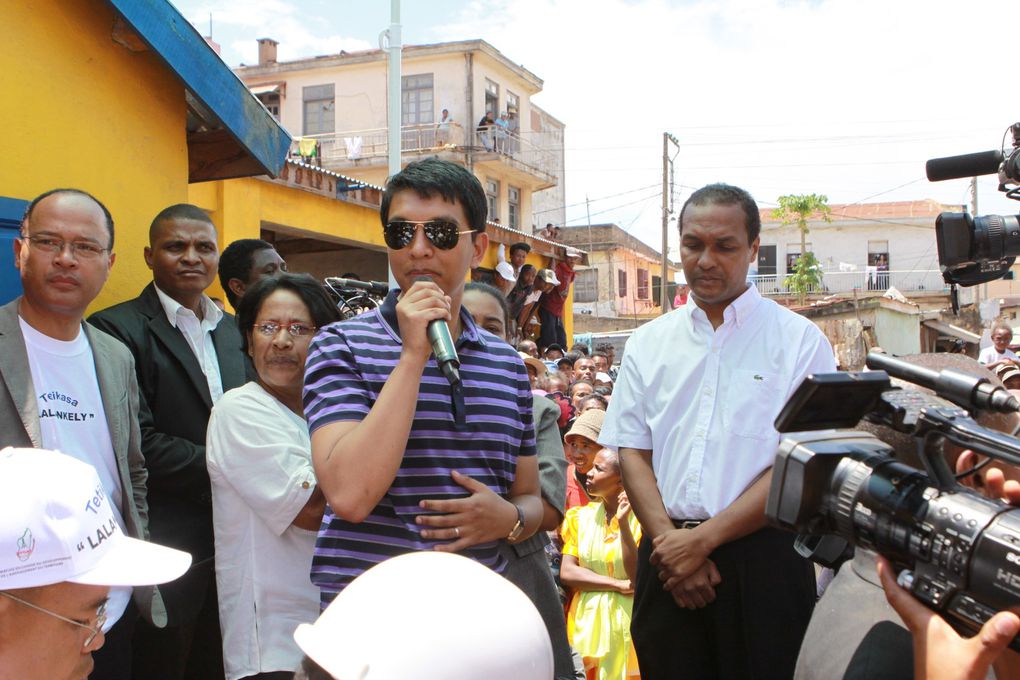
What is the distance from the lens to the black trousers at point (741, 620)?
293 cm

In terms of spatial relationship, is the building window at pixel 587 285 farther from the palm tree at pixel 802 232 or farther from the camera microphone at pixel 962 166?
the camera microphone at pixel 962 166

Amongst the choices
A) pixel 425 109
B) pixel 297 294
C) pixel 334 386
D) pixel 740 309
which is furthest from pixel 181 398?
pixel 425 109

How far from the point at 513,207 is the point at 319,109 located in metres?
7.90

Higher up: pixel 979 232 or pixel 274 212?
pixel 274 212

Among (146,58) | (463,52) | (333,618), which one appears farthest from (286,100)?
(333,618)

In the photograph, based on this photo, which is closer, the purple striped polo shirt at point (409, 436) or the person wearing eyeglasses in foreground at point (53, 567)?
the person wearing eyeglasses in foreground at point (53, 567)

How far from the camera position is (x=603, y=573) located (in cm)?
461

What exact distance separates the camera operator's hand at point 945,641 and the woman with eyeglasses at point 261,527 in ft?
5.60

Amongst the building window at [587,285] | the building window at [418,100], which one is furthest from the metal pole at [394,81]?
the building window at [587,285]

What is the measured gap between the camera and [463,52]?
2984 cm

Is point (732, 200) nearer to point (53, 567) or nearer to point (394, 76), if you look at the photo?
point (53, 567)

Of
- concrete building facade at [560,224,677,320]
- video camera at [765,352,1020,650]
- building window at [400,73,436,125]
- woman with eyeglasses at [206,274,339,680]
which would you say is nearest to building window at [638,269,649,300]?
concrete building facade at [560,224,677,320]

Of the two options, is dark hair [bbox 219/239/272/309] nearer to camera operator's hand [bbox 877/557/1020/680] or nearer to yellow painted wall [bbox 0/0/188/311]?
yellow painted wall [bbox 0/0/188/311]

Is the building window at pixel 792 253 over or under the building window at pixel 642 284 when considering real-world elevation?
over
